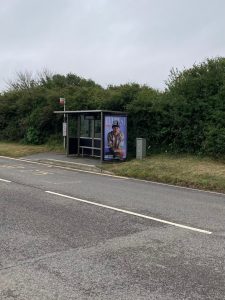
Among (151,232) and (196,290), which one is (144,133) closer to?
(151,232)

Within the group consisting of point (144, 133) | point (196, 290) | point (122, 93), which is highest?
point (122, 93)

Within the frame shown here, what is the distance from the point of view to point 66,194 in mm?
10922

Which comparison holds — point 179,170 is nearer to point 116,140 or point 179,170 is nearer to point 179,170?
point 179,170

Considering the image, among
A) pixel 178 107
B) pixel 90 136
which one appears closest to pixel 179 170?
pixel 178 107

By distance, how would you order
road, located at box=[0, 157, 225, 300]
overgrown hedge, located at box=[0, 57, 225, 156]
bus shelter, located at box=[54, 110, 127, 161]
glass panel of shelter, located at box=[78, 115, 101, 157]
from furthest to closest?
1. glass panel of shelter, located at box=[78, 115, 101, 157]
2. bus shelter, located at box=[54, 110, 127, 161]
3. overgrown hedge, located at box=[0, 57, 225, 156]
4. road, located at box=[0, 157, 225, 300]

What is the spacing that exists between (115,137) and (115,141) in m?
0.18

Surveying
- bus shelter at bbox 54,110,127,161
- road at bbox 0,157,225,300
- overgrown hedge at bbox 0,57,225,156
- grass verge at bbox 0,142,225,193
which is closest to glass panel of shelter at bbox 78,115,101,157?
bus shelter at bbox 54,110,127,161

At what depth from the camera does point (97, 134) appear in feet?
68.6

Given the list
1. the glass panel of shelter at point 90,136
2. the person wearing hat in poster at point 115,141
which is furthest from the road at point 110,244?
the glass panel of shelter at point 90,136

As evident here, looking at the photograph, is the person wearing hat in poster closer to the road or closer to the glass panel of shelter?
the glass panel of shelter

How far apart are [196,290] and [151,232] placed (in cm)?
248

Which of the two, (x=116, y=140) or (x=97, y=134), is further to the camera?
(x=97, y=134)

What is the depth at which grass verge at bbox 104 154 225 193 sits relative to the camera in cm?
1357

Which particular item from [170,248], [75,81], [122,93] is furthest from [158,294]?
[75,81]
